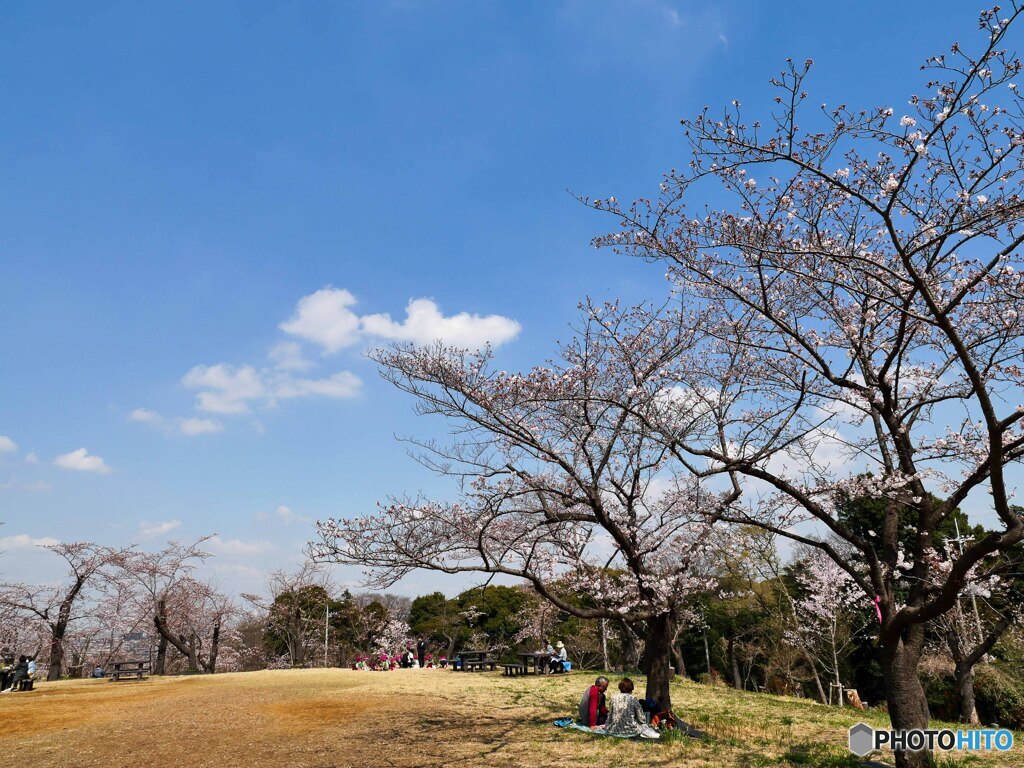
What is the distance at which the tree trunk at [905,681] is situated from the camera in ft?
22.4

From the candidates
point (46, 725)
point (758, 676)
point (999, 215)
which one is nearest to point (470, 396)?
point (999, 215)

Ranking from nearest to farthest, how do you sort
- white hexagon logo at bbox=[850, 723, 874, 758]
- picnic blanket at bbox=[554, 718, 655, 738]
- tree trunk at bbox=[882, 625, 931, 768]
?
1. tree trunk at bbox=[882, 625, 931, 768]
2. white hexagon logo at bbox=[850, 723, 874, 758]
3. picnic blanket at bbox=[554, 718, 655, 738]

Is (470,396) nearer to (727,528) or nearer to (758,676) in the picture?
(727,528)

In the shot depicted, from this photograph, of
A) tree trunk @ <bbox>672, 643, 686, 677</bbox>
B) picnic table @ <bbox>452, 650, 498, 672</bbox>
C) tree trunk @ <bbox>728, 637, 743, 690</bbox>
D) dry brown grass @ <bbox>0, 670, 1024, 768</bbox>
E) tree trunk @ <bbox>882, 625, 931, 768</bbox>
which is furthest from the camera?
tree trunk @ <bbox>728, 637, 743, 690</bbox>

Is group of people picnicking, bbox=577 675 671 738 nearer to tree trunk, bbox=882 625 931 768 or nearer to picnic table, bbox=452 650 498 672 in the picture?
tree trunk, bbox=882 625 931 768

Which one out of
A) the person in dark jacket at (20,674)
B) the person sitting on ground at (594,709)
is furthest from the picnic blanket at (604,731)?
the person in dark jacket at (20,674)

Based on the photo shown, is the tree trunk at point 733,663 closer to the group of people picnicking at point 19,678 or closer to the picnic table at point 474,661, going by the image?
the picnic table at point 474,661

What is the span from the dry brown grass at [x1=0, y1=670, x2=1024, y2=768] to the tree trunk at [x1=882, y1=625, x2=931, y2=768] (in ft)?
2.95

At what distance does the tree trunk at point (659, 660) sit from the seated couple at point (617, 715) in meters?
0.64

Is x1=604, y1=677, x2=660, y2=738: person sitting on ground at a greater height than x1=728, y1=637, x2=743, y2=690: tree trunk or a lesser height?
greater

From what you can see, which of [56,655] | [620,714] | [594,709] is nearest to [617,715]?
[620,714]

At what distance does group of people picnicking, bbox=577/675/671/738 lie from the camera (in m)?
8.49

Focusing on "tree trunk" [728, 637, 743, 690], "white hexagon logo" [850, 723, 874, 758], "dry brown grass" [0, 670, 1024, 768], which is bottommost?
"tree trunk" [728, 637, 743, 690]

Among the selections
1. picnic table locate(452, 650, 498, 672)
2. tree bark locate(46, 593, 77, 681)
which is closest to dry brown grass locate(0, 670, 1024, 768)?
picnic table locate(452, 650, 498, 672)
